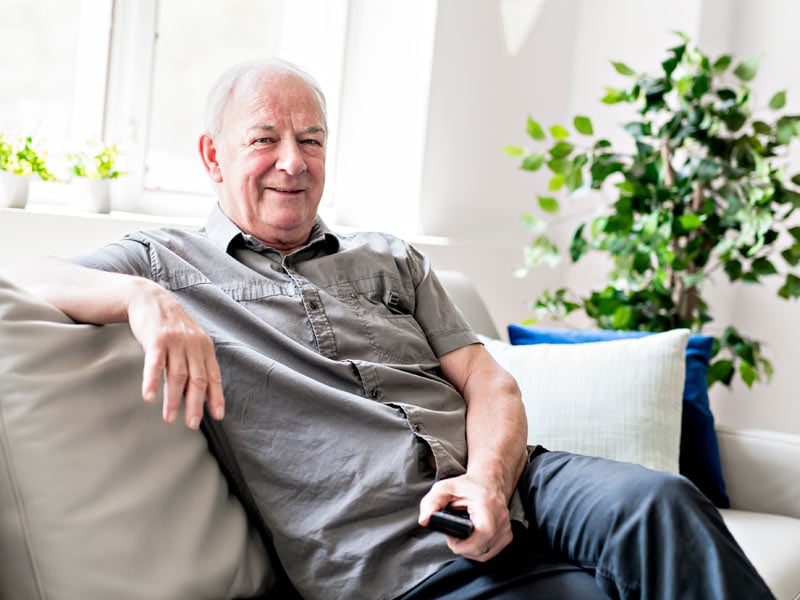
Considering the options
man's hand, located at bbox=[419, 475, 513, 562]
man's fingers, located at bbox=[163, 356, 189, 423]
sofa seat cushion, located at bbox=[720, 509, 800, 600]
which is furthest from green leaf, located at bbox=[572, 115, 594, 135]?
man's fingers, located at bbox=[163, 356, 189, 423]

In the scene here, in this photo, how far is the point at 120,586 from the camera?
1262 mm

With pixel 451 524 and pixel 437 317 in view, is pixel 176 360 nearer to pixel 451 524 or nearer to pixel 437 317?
pixel 451 524

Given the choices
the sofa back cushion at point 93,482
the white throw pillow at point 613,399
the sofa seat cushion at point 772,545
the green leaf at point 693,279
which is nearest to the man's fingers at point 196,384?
the sofa back cushion at point 93,482

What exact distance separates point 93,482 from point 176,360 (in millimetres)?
199

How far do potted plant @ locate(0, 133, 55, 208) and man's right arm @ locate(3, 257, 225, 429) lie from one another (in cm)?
90

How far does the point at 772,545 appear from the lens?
1904 millimetres

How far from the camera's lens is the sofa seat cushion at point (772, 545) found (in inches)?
69.4

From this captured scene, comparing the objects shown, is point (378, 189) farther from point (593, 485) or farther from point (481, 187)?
point (593, 485)

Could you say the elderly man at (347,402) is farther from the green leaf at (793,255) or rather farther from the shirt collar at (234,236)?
the green leaf at (793,255)

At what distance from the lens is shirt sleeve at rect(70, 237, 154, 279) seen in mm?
1485

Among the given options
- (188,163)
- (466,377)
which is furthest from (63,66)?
(466,377)

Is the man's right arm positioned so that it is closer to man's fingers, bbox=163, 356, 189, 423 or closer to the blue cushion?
man's fingers, bbox=163, 356, 189, 423

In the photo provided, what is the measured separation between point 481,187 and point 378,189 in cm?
36

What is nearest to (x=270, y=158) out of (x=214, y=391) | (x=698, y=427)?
(x=214, y=391)
